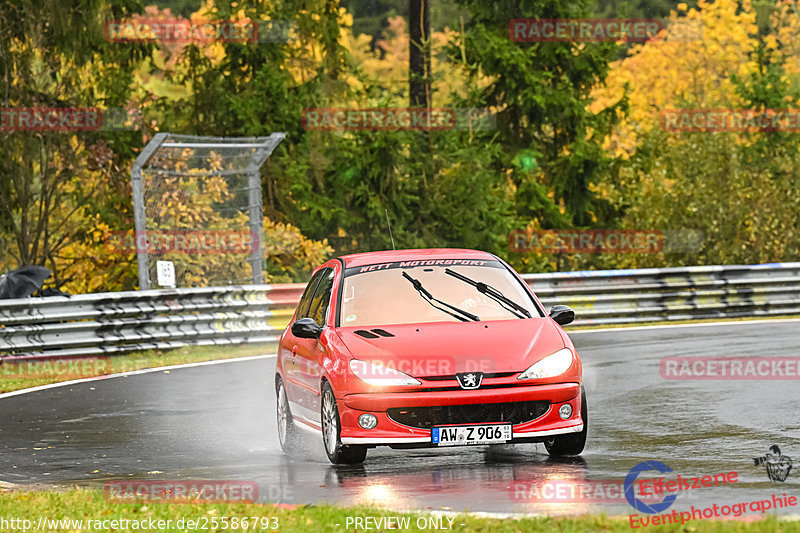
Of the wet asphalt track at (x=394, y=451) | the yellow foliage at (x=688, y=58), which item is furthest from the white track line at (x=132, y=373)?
the yellow foliage at (x=688, y=58)

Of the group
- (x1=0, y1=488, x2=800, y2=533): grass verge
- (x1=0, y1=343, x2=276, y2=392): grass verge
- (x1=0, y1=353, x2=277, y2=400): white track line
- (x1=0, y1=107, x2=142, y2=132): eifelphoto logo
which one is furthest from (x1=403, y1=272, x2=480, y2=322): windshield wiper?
(x1=0, y1=107, x2=142, y2=132): eifelphoto logo

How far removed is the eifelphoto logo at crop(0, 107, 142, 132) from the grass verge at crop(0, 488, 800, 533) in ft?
67.6

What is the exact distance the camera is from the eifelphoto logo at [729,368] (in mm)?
15118

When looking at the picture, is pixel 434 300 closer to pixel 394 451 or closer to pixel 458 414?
pixel 394 451

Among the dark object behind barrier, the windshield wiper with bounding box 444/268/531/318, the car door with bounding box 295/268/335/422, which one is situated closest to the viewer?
the car door with bounding box 295/268/335/422

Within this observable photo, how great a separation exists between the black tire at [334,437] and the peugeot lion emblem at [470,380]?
2.83 feet

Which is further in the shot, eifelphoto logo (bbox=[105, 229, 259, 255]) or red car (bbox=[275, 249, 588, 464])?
eifelphoto logo (bbox=[105, 229, 259, 255])

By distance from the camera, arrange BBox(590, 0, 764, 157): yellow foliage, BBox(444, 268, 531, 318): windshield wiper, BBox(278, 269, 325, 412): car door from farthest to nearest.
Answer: BBox(590, 0, 764, 157): yellow foliage, BBox(278, 269, 325, 412): car door, BBox(444, 268, 531, 318): windshield wiper

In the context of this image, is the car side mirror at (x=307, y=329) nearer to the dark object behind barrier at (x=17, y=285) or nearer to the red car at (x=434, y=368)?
the red car at (x=434, y=368)

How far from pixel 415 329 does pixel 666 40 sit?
54.8 metres

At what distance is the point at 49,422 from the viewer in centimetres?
1367

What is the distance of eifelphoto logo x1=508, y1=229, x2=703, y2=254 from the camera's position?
32219mm

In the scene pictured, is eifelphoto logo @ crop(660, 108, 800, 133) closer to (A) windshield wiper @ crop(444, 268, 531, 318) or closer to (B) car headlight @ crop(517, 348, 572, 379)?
(A) windshield wiper @ crop(444, 268, 531, 318)

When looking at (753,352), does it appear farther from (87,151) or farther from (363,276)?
(87,151)
